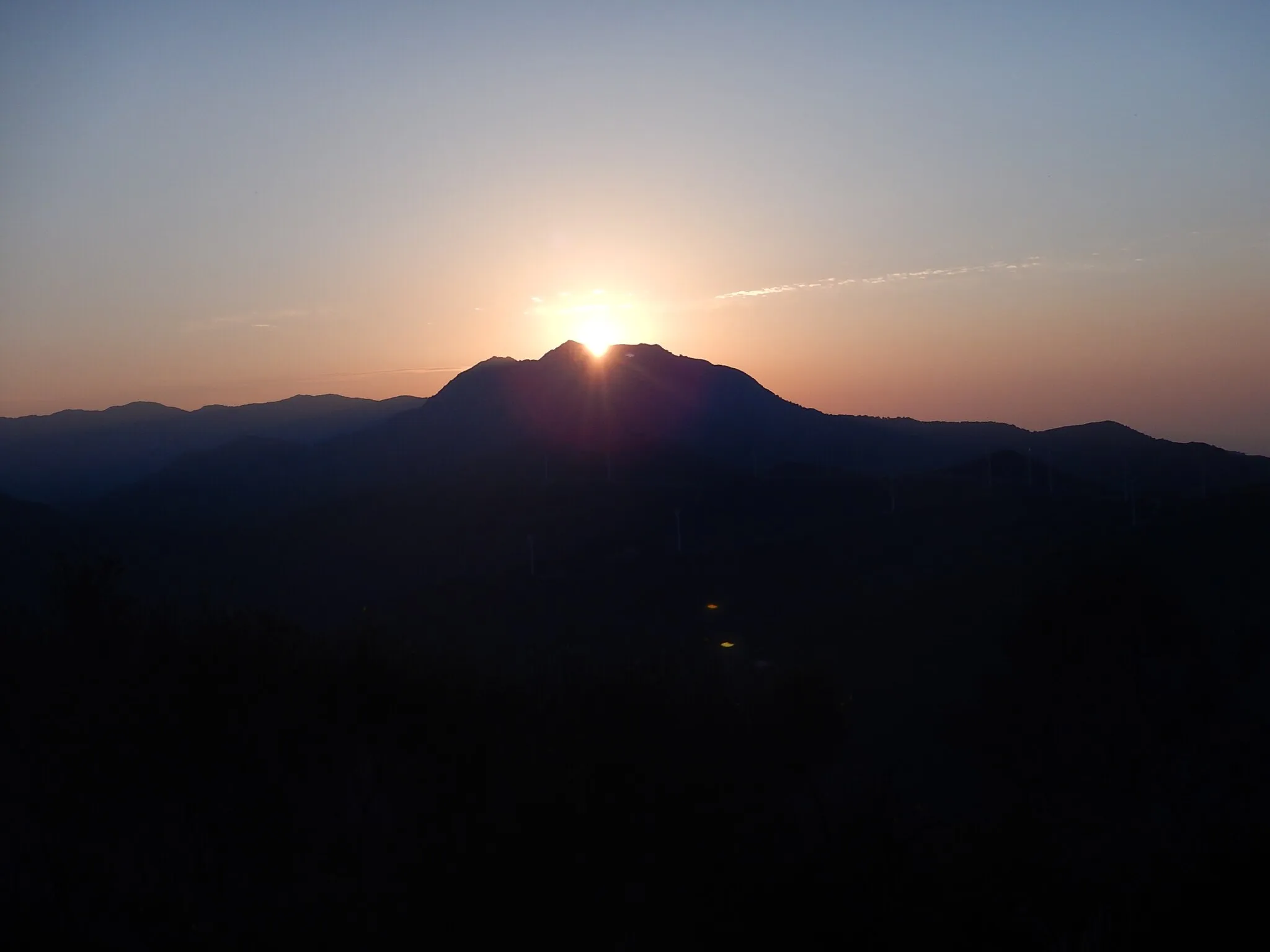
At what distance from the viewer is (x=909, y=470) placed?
106125 millimetres

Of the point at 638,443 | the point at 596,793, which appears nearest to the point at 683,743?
the point at 596,793

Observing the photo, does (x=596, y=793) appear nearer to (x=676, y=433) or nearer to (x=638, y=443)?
(x=638, y=443)

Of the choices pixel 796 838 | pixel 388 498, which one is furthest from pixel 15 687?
pixel 388 498

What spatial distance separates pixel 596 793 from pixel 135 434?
17585 centimetres

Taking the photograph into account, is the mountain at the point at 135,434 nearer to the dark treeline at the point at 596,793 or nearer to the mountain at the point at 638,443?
the mountain at the point at 638,443

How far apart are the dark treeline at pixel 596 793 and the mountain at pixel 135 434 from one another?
12438cm

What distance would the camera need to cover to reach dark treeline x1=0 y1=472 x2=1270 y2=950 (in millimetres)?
9195

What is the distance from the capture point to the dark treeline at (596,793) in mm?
9195

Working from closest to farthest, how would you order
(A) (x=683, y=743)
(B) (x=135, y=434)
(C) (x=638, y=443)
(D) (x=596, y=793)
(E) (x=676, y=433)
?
(D) (x=596, y=793) → (A) (x=683, y=743) → (C) (x=638, y=443) → (E) (x=676, y=433) → (B) (x=135, y=434)

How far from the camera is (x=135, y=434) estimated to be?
554 feet

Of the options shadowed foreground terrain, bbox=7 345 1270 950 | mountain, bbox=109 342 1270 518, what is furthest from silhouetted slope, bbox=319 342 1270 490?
shadowed foreground terrain, bbox=7 345 1270 950

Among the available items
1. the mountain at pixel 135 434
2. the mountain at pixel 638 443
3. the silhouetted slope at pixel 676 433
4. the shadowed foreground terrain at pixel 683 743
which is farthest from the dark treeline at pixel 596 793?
the mountain at pixel 135 434

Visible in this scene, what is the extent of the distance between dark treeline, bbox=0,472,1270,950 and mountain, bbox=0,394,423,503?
124 meters

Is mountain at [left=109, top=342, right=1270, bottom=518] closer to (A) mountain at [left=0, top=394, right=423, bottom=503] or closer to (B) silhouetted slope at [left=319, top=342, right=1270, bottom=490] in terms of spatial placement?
(B) silhouetted slope at [left=319, top=342, right=1270, bottom=490]
